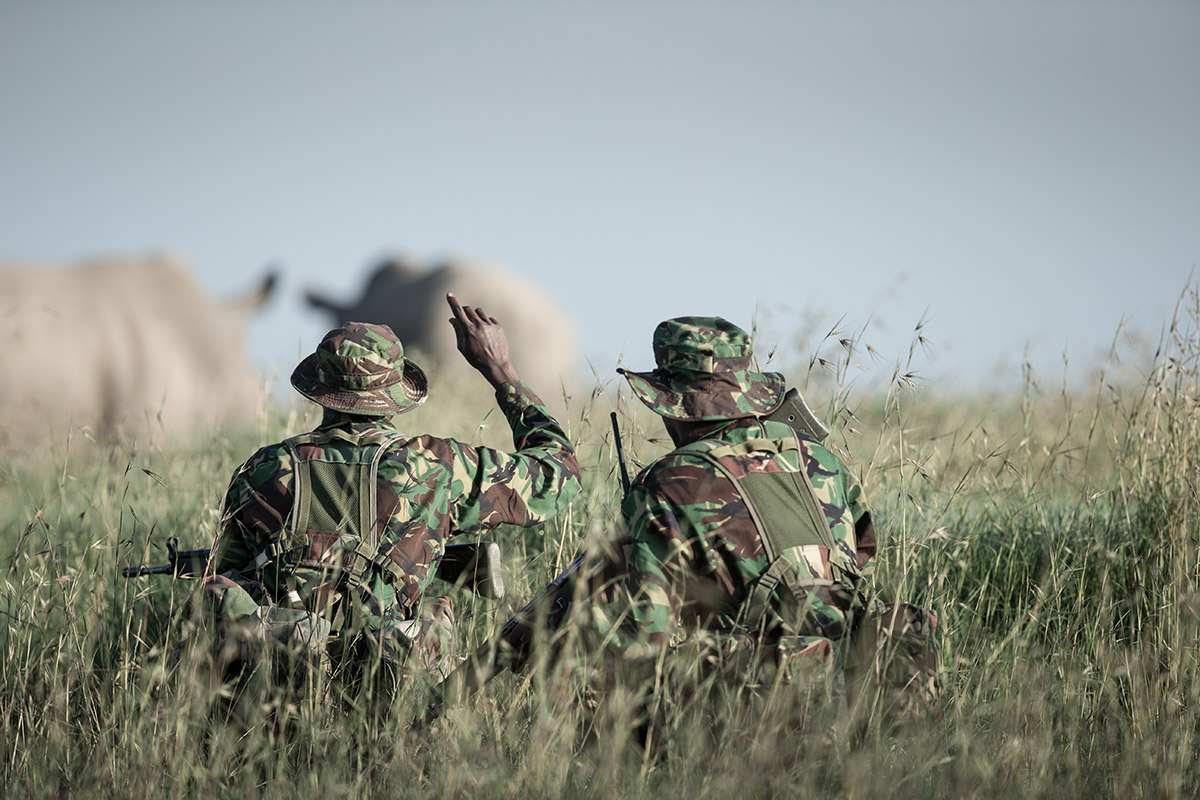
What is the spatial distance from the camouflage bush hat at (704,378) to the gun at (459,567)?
765 millimetres

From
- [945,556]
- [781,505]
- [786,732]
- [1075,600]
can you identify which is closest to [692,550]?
[781,505]

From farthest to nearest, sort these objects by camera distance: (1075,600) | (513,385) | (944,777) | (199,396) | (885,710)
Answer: (199,396), (1075,600), (513,385), (885,710), (944,777)

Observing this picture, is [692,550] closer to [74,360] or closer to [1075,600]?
[1075,600]

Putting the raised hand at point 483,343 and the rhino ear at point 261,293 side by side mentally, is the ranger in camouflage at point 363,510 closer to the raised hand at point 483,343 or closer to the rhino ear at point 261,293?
the raised hand at point 483,343

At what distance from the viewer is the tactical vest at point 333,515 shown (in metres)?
2.90

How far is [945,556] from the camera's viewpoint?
157 inches

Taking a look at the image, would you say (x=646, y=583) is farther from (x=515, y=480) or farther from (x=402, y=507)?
(x=402, y=507)

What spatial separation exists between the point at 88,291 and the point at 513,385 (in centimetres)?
796

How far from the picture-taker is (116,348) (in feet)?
31.5

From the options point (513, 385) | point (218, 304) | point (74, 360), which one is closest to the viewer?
point (513, 385)

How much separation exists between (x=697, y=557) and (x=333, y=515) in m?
1.09

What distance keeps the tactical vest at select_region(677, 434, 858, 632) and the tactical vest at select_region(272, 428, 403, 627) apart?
3.12 ft

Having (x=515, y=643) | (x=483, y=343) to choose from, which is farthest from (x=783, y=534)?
(x=483, y=343)

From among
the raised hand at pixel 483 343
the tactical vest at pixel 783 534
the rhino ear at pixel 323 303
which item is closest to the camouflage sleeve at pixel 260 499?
the raised hand at pixel 483 343
